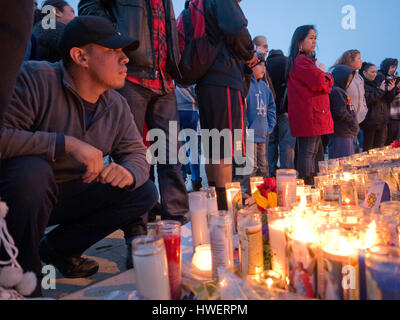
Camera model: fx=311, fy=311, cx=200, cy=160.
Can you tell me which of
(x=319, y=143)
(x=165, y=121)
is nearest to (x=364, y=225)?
(x=165, y=121)

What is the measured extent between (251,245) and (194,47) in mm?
1813

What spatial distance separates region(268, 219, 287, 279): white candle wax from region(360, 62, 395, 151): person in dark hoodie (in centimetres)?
486

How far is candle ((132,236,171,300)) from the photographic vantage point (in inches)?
34.6

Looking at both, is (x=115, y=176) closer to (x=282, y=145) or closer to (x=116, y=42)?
(x=116, y=42)

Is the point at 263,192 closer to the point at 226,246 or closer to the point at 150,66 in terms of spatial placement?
the point at 226,246

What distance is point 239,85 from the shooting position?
2.55 metres

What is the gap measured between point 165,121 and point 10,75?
5.22 feet

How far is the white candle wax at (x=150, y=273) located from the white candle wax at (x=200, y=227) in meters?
0.49

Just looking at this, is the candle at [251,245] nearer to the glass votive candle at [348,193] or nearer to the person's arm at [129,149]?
the glass votive candle at [348,193]

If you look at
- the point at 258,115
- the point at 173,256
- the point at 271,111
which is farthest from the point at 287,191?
the point at 271,111

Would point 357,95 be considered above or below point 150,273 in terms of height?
above

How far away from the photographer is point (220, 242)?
43.3 inches

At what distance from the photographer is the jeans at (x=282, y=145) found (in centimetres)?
420

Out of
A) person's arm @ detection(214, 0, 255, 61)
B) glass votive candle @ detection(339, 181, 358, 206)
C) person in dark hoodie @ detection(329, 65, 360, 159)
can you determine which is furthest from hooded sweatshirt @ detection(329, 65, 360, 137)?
glass votive candle @ detection(339, 181, 358, 206)
